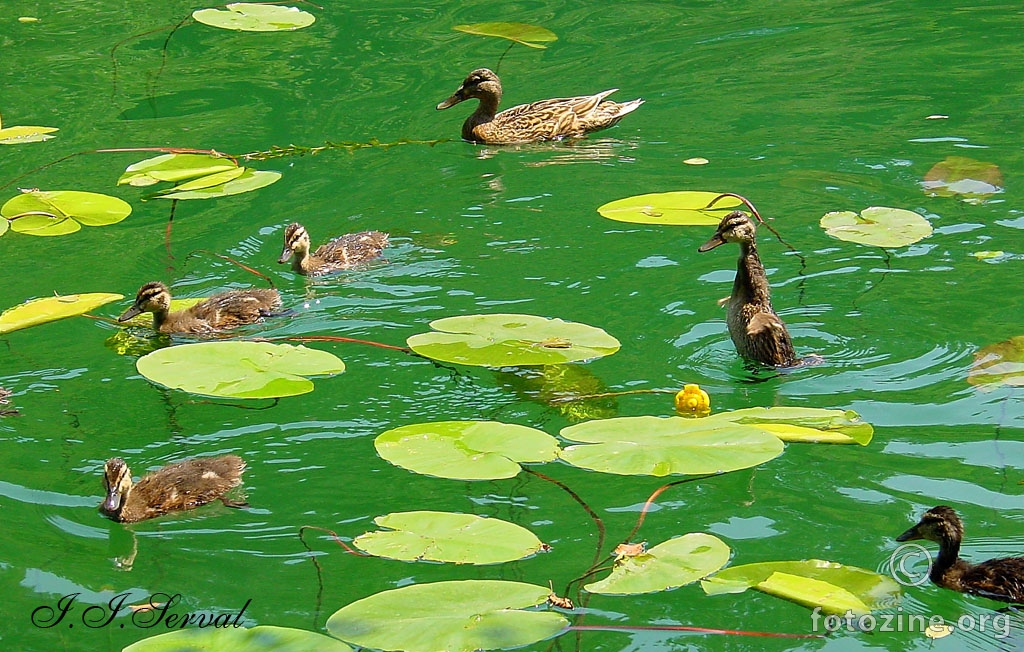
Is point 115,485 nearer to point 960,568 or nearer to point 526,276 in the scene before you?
point 526,276

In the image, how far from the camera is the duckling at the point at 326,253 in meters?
8.27

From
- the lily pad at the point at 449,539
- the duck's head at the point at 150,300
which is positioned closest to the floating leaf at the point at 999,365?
the lily pad at the point at 449,539

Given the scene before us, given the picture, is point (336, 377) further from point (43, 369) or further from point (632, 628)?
point (632, 628)

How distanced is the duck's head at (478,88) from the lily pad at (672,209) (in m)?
2.58

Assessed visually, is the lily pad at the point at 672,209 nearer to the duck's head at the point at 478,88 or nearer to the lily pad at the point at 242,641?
the duck's head at the point at 478,88

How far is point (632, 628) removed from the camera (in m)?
4.76

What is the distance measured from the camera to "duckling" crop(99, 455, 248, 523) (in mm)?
5551

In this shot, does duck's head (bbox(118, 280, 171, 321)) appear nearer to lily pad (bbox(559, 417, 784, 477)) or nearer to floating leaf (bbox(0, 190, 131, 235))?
floating leaf (bbox(0, 190, 131, 235))

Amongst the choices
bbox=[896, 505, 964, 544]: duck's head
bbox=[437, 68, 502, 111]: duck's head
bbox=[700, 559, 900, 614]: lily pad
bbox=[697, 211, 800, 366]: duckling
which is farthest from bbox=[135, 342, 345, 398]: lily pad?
bbox=[437, 68, 502, 111]: duck's head

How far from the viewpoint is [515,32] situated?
12.3 metres

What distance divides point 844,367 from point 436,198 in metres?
3.68

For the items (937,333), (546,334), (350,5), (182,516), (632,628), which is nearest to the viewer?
(632,628)

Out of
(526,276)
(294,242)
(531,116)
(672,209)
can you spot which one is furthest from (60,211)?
(672,209)

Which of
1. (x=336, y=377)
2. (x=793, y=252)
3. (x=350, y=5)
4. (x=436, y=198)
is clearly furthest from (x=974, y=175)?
(x=350, y=5)
